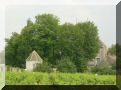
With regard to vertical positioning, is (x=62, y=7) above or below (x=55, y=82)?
above

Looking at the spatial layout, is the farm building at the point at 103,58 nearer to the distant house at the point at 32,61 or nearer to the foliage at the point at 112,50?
the foliage at the point at 112,50

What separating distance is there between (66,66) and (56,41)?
704 mm

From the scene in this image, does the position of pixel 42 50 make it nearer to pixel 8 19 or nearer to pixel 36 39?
pixel 36 39

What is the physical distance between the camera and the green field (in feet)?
27.4

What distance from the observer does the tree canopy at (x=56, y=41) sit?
8.48 m

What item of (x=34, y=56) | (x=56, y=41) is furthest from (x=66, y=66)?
(x=34, y=56)

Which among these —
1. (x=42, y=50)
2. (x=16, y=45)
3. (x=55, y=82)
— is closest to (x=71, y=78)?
(x=55, y=82)

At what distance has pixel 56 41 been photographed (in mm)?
8625

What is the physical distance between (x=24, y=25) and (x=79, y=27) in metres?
1.42

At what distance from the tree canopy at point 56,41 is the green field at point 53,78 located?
24cm

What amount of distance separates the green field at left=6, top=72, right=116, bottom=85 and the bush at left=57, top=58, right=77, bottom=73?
13 cm

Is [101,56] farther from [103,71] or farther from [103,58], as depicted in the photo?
[103,71]

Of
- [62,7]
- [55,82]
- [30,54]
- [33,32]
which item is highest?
[62,7]

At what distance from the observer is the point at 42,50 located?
8562 millimetres
